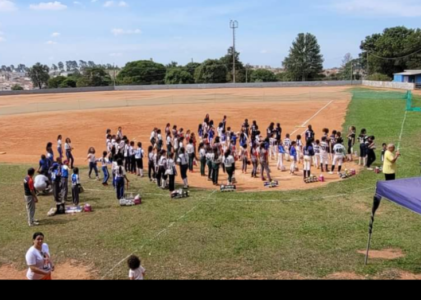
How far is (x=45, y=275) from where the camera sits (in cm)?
741

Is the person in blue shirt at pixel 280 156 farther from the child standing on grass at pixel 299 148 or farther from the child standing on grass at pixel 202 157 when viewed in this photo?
the child standing on grass at pixel 202 157

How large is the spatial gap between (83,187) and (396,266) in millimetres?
12641

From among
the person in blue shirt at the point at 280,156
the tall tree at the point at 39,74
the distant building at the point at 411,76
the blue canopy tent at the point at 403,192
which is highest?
the tall tree at the point at 39,74

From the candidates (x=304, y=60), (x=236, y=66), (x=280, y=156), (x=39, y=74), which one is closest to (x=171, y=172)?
(x=280, y=156)

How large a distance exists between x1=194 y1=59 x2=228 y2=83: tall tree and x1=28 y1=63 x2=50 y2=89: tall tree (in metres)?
54.2

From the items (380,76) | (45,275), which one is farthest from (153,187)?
(380,76)

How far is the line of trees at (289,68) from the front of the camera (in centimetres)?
9525

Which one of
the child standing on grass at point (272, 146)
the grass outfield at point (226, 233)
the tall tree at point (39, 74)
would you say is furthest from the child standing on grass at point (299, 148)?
the tall tree at point (39, 74)

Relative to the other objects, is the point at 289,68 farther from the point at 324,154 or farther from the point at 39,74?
the point at 324,154

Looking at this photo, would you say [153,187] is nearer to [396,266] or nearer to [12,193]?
[12,193]

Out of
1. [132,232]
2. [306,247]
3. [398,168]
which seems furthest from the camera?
[398,168]

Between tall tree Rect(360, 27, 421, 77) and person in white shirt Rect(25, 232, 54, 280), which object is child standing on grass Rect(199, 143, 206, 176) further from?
tall tree Rect(360, 27, 421, 77)

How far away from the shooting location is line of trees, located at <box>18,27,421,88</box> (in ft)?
313
